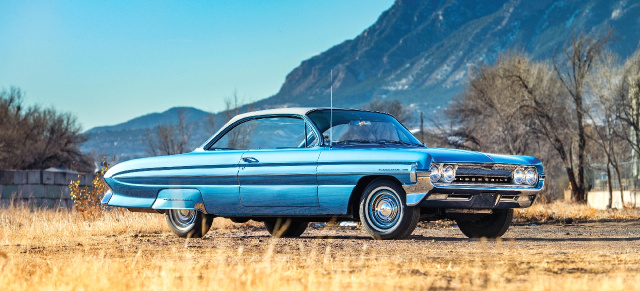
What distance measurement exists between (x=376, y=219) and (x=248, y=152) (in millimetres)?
1744

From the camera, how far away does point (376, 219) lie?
404 inches

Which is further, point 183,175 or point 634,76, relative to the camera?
point 634,76

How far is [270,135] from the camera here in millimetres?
11570

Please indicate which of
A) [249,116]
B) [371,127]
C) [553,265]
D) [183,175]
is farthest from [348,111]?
[553,265]

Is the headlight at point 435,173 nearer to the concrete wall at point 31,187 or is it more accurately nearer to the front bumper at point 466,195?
the front bumper at point 466,195

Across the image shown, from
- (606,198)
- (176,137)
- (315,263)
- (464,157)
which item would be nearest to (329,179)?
(464,157)

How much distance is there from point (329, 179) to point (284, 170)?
0.57m

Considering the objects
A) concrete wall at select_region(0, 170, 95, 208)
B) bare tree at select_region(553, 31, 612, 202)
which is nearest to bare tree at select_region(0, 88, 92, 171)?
concrete wall at select_region(0, 170, 95, 208)

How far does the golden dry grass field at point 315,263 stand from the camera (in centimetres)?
586

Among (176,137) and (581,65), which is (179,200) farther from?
(176,137)

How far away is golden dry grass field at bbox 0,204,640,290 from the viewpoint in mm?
5863

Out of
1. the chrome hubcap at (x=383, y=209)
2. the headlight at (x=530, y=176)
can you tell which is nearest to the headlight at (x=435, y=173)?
the chrome hubcap at (x=383, y=209)

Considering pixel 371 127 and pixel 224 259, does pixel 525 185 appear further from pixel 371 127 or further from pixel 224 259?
pixel 224 259

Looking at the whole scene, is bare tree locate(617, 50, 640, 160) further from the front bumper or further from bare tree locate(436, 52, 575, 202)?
the front bumper
